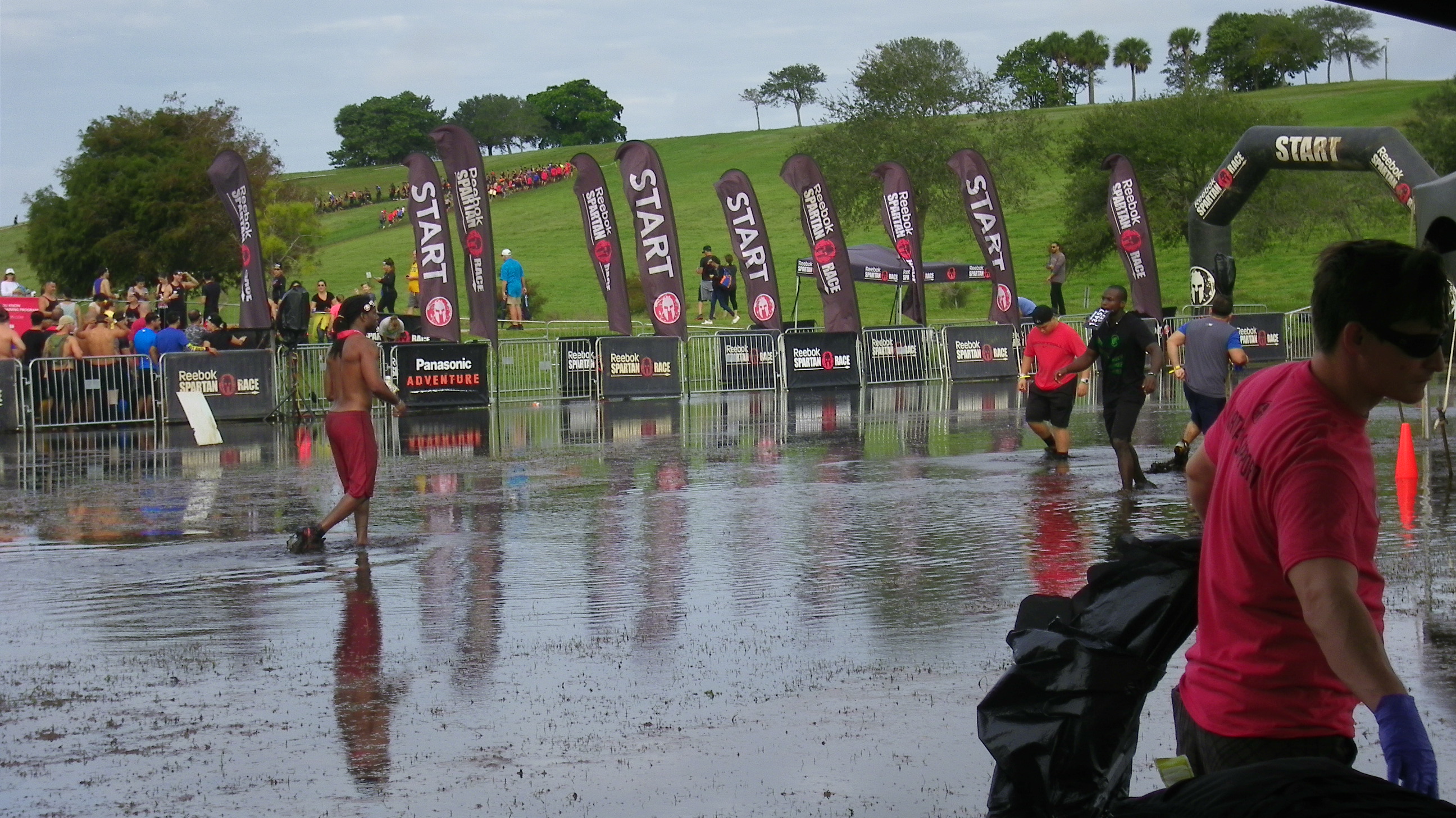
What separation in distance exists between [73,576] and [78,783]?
4883mm

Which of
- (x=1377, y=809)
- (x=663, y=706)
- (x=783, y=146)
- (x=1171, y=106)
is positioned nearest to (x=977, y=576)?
(x=663, y=706)

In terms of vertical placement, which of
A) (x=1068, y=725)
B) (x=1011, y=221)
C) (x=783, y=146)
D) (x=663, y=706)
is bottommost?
(x=663, y=706)

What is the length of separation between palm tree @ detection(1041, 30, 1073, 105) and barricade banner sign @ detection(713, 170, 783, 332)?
97652 millimetres

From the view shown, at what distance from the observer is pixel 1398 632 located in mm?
7258

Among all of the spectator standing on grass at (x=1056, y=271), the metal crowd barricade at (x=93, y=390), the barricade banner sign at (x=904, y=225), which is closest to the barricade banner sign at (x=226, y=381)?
the metal crowd barricade at (x=93, y=390)

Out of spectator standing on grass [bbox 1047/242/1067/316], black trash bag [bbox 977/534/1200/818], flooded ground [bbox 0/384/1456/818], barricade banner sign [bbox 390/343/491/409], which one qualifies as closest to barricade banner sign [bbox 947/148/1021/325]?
spectator standing on grass [bbox 1047/242/1067/316]

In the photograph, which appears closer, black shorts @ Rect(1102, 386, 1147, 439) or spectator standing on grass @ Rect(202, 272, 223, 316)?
black shorts @ Rect(1102, 386, 1147, 439)

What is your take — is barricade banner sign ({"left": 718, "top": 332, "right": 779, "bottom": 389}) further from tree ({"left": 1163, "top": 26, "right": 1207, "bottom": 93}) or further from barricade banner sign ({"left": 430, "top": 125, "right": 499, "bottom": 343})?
tree ({"left": 1163, "top": 26, "right": 1207, "bottom": 93})

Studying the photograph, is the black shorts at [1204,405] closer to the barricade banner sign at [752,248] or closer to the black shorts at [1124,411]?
the black shorts at [1124,411]

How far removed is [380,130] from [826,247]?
104374 millimetres

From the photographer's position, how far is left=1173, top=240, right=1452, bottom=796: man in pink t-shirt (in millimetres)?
2719

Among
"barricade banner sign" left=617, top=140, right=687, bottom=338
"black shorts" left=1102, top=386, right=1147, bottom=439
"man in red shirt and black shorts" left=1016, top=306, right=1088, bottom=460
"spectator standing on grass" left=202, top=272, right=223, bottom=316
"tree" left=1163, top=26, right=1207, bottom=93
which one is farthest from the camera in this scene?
"tree" left=1163, top=26, right=1207, bottom=93

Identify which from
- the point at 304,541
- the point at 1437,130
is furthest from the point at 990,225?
the point at 1437,130

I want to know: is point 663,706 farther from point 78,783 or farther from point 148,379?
point 148,379
